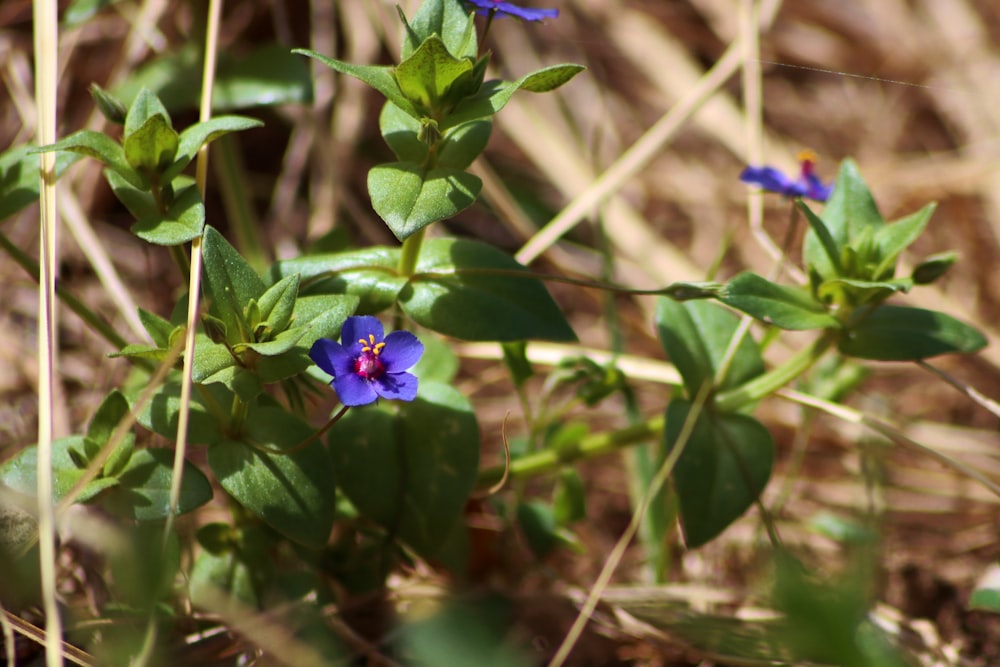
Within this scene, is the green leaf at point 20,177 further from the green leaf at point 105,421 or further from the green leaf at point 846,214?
the green leaf at point 846,214

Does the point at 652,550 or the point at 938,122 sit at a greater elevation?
the point at 938,122

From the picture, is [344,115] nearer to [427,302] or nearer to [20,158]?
[20,158]

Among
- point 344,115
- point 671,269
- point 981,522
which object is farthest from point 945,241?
point 344,115

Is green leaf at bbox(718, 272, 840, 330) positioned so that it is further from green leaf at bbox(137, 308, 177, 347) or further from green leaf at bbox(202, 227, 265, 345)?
green leaf at bbox(137, 308, 177, 347)

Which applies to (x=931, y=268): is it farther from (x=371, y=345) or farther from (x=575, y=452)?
(x=371, y=345)

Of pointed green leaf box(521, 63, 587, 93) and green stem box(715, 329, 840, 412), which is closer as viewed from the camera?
pointed green leaf box(521, 63, 587, 93)

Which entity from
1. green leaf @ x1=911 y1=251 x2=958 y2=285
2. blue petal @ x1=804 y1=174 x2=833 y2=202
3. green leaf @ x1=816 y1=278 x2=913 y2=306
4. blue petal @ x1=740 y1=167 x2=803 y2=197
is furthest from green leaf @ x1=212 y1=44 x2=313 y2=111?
green leaf @ x1=911 y1=251 x2=958 y2=285

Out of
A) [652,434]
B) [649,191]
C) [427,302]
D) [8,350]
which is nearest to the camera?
[427,302]

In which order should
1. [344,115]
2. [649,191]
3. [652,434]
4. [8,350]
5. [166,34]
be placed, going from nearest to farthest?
[652,434] < [8,350] < [166,34] < [344,115] < [649,191]
